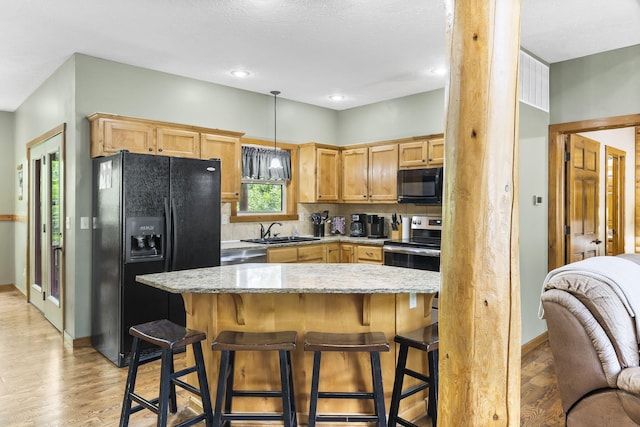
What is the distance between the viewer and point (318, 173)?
231 inches

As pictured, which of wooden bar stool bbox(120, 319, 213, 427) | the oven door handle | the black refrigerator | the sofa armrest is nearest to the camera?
the sofa armrest

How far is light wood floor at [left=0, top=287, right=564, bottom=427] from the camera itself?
2.79 m

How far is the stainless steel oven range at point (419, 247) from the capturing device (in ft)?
15.1

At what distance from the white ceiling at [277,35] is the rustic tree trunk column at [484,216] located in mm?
1900

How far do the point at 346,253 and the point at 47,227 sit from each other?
355cm

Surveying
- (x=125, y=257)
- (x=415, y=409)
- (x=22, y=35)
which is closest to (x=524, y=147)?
(x=415, y=409)

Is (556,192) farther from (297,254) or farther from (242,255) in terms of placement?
(242,255)

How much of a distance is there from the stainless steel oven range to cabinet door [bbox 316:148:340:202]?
3.94ft

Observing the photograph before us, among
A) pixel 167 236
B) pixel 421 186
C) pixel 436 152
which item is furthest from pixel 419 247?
pixel 167 236

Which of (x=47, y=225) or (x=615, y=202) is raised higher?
(x=615, y=202)

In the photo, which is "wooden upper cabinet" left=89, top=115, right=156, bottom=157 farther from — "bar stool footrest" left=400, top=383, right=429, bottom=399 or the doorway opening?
"bar stool footrest" left=400, top=383, right=429, bottom=399

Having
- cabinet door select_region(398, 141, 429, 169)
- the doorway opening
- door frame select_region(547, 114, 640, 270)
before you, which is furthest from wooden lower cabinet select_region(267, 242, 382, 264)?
the doorway opening

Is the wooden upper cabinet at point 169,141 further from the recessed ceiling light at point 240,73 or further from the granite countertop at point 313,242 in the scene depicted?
the recessed ceiling light at point 240,73

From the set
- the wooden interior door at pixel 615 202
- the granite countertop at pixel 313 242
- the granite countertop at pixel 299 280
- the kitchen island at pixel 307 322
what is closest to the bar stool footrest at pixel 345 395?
the kitchen island at pixel 307 322
